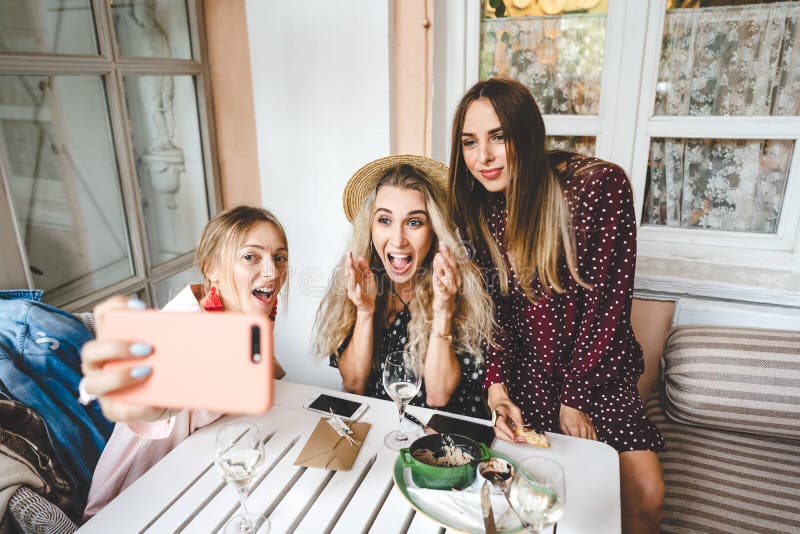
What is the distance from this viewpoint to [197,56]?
2.47 metres

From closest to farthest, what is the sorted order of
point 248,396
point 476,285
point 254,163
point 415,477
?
point 248,396
point 415,477
point 476,285
point 254,163

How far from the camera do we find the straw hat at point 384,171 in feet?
5.85

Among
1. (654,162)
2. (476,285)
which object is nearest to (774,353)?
(654,162)

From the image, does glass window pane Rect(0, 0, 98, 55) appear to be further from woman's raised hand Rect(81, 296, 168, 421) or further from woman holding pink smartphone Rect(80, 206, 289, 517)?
woman's raised hand Rect(81, 296, 168, 421)

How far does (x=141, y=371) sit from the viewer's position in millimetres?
694

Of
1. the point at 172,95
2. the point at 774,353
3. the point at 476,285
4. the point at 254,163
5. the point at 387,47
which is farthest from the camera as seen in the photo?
the point at 254,163

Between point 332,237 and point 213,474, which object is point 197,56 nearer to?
point 332,237

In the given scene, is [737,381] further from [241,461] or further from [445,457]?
[241,461]

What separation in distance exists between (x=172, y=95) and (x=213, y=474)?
184 centimetres

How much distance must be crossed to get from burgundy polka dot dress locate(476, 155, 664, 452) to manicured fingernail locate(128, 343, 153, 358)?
3.84 feet

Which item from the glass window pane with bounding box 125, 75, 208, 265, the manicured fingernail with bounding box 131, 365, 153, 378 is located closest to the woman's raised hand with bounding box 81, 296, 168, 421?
the manicured fingernail with bounding box 131, 365, 153, 378

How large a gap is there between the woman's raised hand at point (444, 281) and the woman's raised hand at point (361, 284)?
23 centimetres

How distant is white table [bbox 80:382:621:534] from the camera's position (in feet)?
3.33

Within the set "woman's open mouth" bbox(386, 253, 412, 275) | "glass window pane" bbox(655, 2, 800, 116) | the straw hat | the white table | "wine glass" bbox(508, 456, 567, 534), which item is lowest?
the white table
